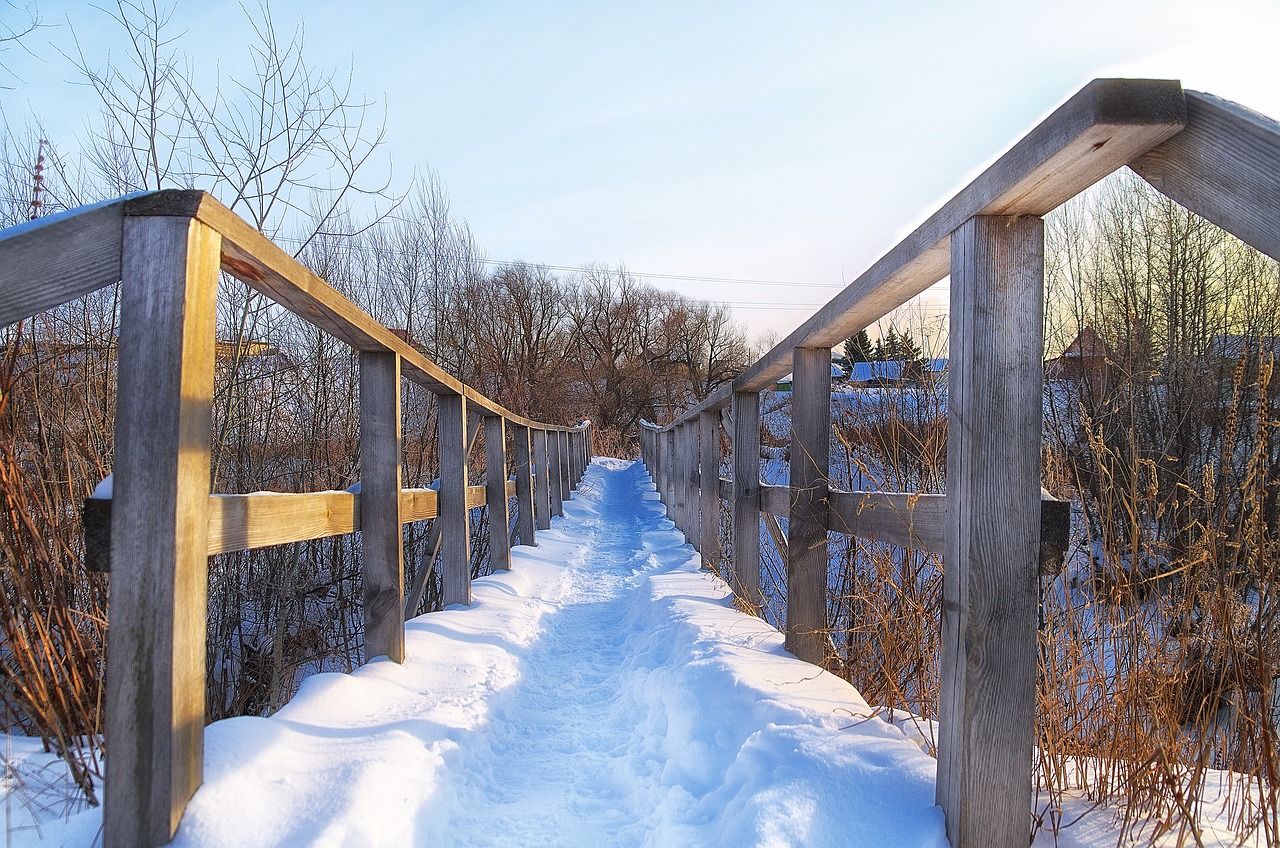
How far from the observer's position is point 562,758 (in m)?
2.82

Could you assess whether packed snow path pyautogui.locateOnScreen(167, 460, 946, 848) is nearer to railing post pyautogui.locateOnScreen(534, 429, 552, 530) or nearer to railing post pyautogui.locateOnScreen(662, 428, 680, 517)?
railing post pyautogui.locateOnScreen(534, 429, 552, 530)

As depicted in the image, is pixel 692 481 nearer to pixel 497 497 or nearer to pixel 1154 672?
pixel 497 497

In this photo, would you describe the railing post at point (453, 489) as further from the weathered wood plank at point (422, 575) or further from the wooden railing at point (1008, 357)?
the wooden railing at point (1008, 357)

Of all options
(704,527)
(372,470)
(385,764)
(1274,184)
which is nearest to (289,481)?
(704,527)

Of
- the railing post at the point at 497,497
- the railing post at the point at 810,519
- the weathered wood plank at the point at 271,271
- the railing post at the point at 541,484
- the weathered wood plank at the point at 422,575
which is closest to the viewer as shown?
the weathered wood plank at the point at 271,271

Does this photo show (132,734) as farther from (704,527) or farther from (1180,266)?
(1180,266)

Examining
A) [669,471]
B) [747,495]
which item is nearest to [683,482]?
[669,471]

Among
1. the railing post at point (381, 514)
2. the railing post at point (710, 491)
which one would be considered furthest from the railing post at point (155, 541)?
the railing post at point (710, 491)

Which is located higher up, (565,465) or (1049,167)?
(1049,167)

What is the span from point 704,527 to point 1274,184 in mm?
5135

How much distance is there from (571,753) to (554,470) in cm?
862

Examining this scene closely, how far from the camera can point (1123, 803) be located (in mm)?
1780

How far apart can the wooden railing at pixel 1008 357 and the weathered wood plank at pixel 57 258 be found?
6.48ft

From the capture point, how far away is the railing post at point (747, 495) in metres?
4.54
